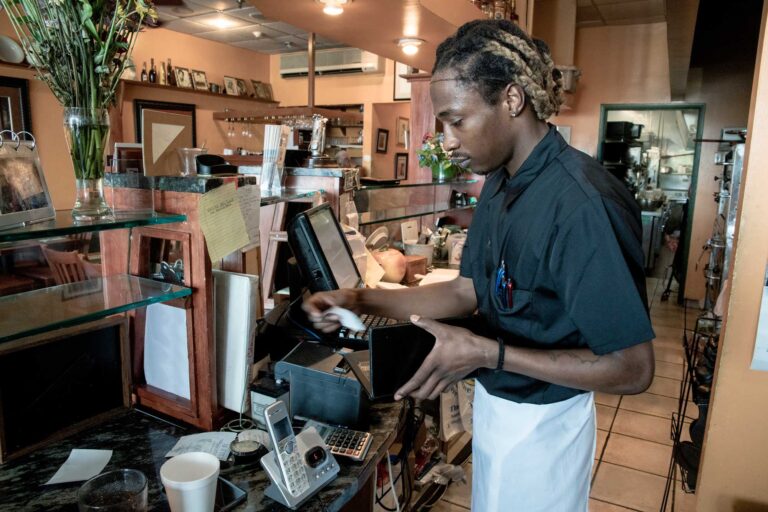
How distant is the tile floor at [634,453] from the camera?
2.48 metres

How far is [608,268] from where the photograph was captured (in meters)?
0.87

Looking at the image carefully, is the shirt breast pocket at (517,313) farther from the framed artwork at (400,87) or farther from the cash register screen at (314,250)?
the framed artwork at (400,87)

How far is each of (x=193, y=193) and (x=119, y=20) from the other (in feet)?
1.20

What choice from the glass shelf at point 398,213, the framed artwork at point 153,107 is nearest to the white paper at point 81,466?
the glass shelf at point 398,213

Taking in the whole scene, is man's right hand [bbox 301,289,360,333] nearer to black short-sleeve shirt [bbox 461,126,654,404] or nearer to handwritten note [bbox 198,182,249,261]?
handwritten note [bbox 198,182,249,261]

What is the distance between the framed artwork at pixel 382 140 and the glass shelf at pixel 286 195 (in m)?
6.50

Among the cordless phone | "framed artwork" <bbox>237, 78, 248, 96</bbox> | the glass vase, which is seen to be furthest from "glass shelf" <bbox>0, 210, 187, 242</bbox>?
"framed artwork" <bbox>237, 78, 248, 96</bbox>

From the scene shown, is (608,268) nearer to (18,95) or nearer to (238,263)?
(238,263)

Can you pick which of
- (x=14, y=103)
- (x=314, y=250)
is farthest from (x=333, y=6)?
(x=14, y=103)

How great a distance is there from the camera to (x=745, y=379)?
61.2 inches

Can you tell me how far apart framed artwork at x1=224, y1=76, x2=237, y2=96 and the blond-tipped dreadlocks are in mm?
7499

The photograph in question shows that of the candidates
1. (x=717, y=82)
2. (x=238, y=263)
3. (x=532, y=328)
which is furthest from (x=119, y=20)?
(x=717, y=82)

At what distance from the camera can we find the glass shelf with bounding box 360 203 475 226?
8.11 ft

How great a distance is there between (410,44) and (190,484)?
10.0 ft
